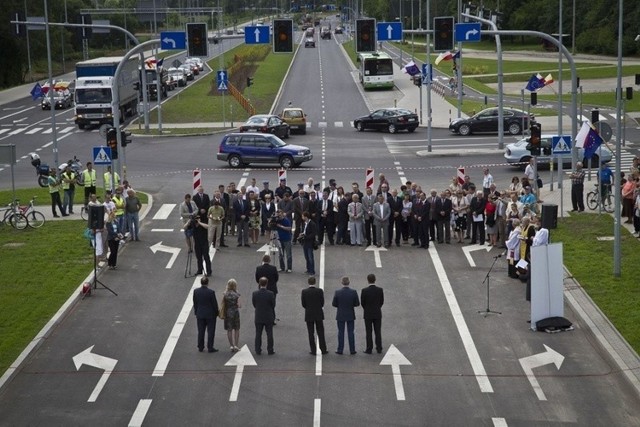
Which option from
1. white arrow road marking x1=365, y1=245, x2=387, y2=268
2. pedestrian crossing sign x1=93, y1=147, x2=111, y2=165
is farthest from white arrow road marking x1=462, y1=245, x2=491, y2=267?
pedestrian crossing sign x1=93, y1=147, x2=111, y2=165

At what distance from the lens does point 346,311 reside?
20859 mm

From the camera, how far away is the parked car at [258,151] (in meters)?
47.2

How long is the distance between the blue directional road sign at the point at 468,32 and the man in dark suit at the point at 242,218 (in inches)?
558

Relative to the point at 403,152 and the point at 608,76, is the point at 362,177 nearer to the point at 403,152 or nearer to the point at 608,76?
the point at 403,152

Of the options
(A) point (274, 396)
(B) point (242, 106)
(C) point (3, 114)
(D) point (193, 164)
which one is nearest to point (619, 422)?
(A) point (274, 396)

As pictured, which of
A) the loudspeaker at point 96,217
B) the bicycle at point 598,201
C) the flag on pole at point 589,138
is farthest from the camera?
the bicycle at point 598,201

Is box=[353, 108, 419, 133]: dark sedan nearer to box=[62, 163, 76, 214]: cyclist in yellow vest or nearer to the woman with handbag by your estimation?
box=[62, 163, 76, 214]: cyclist in yellow vest

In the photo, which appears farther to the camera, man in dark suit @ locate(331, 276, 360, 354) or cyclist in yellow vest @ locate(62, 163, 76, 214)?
cyclist in yellow vest @ locate(62, 163, 76, 214)

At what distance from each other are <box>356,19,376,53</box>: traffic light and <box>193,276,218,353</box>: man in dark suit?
20935 millimetres

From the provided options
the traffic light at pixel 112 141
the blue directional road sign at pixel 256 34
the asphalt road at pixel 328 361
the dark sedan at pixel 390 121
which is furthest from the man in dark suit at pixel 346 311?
the dark sedan at pixel 390 121

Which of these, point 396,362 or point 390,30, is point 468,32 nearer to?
point 390,30

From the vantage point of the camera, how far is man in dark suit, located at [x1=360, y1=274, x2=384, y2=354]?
68.3ft

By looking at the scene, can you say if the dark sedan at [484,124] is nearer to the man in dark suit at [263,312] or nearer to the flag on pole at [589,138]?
the flag on pole at [589,138]

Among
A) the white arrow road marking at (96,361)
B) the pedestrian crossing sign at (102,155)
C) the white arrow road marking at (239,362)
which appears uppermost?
the pedestrian crossing sign at (102,155)
